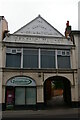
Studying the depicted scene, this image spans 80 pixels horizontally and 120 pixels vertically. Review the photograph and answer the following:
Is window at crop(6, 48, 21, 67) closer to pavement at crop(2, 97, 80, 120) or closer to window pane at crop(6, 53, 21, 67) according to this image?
window pane at crop(6, 53, 21, 67)

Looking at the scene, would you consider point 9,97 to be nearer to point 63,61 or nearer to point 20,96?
point 20,96

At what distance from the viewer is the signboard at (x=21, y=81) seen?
19.0m

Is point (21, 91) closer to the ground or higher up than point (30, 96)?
higher up

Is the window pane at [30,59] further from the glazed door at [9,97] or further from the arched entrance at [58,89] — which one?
the glazed door at [9,97]

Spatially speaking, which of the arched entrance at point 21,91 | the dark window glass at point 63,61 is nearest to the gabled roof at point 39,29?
the dark window glass at point 63,61

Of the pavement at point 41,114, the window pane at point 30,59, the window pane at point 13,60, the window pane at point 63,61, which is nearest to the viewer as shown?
the pavement at point 41,114

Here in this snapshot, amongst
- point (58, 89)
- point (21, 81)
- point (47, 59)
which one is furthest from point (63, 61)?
point (58, 89)

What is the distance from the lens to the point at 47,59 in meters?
20.2

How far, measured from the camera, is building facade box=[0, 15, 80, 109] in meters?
19.1

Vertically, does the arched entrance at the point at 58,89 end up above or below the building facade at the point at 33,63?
below

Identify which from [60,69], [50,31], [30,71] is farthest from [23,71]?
[50,31]

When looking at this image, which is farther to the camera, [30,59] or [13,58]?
[30,59]

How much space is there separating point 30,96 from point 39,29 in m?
7.67

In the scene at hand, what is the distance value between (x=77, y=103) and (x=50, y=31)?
8613 millimetres
